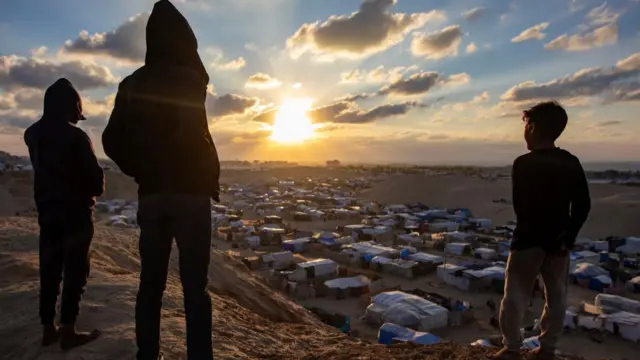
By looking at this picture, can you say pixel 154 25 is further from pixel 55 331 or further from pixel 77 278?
pixel 55 331

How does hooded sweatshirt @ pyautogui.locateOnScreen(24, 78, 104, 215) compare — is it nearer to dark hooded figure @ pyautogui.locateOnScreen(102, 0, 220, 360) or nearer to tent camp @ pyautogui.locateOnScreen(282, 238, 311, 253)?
dark hooded figure @ pyautogui.locateOnScreen(102, 0, 220, 360)

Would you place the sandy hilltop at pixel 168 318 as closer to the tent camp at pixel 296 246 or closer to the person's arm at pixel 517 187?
the person's arm at pixel 517 187

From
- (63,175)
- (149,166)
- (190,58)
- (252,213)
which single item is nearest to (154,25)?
(190,58)

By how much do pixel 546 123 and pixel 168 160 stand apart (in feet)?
11.2

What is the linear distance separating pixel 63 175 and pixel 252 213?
49826 millimetres

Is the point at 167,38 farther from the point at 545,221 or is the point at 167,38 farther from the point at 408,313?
the point at 408,313

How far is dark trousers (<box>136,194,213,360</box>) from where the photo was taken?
265 centimetres

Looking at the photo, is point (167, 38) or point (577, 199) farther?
point (577, 199)

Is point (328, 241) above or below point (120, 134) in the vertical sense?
below

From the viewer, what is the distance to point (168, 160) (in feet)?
8.62

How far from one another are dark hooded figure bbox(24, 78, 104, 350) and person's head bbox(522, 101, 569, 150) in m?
4.14

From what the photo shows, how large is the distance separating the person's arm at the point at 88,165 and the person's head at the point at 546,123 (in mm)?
4128

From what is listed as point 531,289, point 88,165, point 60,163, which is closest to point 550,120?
point 531,289

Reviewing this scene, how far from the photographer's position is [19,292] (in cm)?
537
